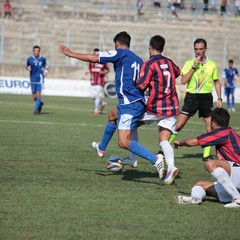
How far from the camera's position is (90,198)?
8859 millimetres

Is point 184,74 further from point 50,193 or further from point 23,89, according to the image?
point 23,89

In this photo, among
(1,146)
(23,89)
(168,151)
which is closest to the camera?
(168,151)

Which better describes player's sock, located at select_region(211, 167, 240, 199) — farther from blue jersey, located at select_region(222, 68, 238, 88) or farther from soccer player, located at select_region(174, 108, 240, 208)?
blue jersey, located at select_region(222, 68, 238, 88)

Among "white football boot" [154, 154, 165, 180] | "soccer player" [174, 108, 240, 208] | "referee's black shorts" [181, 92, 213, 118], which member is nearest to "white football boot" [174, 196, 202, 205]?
"soccer player" [174, 108, 240, 208]

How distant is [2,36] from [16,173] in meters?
34.5

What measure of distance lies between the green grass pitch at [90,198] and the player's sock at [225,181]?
0.79ft

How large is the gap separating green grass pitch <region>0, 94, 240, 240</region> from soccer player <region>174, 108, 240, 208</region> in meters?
0.15

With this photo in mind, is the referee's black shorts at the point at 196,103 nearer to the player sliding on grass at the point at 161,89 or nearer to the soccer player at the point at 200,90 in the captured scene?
the soccer player at the point at 200,90

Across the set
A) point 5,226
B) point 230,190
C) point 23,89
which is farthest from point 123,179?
point 23,89

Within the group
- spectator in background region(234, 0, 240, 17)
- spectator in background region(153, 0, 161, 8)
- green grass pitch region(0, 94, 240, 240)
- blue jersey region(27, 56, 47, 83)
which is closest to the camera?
green grass pitch region(0, 94, 240, 240)

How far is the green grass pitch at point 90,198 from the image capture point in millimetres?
7113

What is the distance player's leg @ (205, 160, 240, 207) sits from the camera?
27.5ft

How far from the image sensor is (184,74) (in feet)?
42.7

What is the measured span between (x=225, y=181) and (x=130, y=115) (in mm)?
2496
